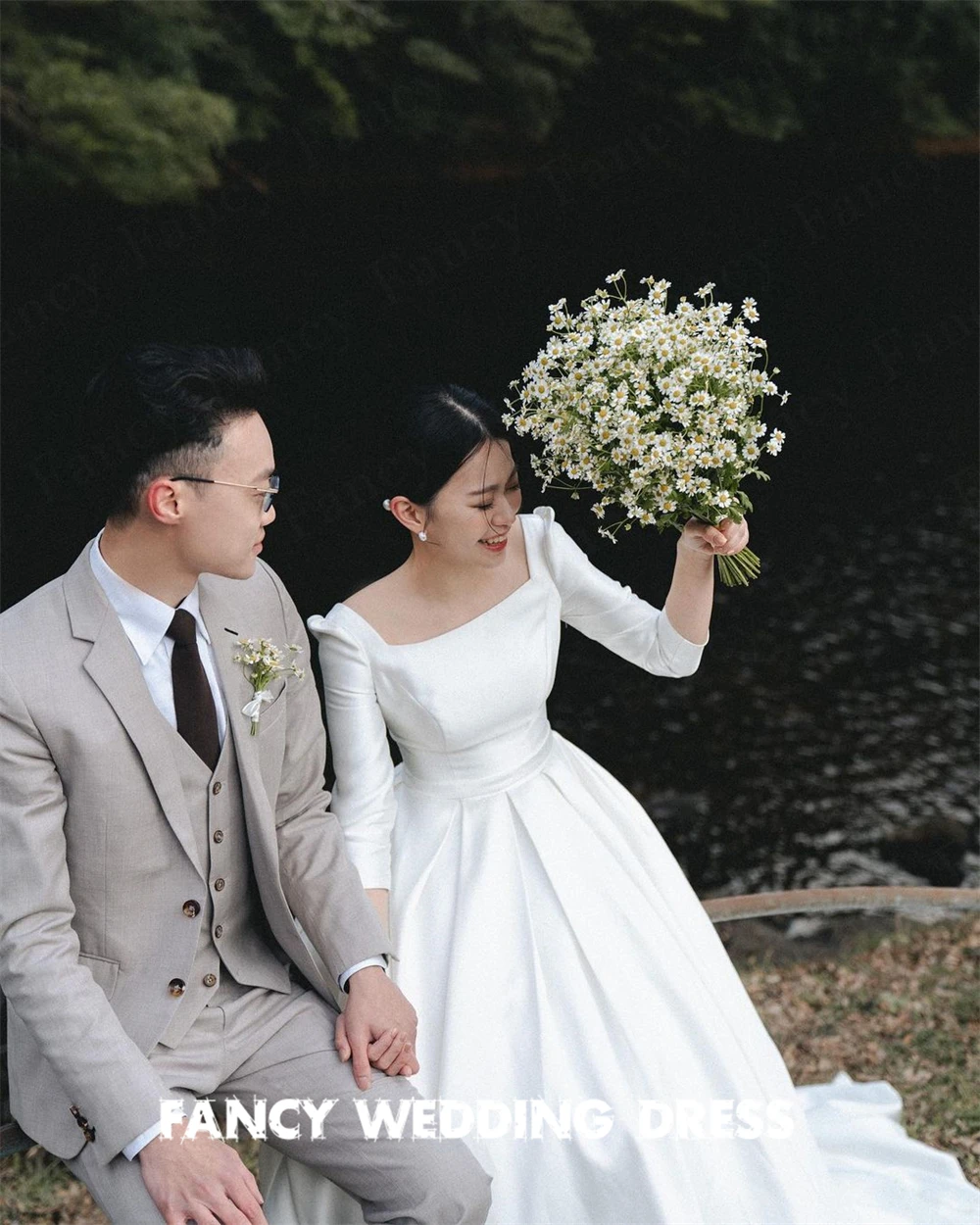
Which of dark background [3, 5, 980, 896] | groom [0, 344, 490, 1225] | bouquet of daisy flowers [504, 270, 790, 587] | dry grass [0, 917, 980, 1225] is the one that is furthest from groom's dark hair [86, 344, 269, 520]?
dark background [3, 5, 980, 896]

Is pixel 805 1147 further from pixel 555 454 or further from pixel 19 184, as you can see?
pixel 19 184

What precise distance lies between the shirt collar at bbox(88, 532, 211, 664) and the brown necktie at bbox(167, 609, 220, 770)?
0.07 ft

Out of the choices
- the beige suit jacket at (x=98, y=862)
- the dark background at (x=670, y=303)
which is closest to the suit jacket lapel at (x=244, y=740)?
the beige suit jacket at (x=98, y=862)

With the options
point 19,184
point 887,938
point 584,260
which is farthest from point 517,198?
point 887,938

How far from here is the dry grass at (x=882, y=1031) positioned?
3357 mm

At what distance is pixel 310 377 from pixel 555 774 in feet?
17.4

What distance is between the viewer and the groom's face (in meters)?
2.24

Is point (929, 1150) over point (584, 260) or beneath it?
beneath

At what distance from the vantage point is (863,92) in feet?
34.8

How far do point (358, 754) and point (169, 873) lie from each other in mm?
548

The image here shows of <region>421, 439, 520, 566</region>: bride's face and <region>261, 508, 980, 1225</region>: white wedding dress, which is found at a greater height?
<region>421, 439, 520, 566</region>: bride's face

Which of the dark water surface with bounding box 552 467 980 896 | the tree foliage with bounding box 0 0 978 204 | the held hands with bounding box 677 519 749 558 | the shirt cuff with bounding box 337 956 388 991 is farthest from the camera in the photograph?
the tree foliage with bounding box 0 0 978 204

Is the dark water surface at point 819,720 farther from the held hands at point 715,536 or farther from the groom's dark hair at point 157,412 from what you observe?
the groom's dark hair at point 157,412

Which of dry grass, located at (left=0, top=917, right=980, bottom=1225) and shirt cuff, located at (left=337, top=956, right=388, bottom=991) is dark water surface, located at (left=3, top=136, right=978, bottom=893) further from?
shirt cuff, located at (left=337, top=956, right=388, bottom=991)
